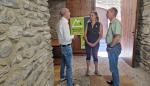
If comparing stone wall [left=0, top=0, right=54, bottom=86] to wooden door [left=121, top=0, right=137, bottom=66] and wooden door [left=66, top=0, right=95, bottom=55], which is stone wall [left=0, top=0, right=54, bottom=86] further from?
wooden door [left=66, top=0, right=95, bottom=55]

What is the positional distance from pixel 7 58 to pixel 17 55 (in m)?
0.16

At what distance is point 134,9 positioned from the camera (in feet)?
14.2

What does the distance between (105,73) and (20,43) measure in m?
2.93

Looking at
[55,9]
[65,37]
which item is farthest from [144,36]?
[55,9]

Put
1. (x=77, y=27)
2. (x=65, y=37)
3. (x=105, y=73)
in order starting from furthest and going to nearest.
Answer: (x=77, y=27) → (x=105, y=73) → (x=65, y=37)

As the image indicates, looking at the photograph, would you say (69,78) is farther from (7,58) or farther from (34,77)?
(7,58)

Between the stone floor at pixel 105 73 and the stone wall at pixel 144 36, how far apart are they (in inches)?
9.2

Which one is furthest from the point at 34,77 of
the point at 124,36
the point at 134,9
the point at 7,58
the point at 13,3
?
the point at 124,36

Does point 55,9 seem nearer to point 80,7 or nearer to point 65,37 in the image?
point 80,7

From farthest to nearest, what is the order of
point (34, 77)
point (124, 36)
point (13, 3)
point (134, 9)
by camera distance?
1. point (124, 36)
2. point (134, 9)
3. point (34, 77)
4. point (13, 3)

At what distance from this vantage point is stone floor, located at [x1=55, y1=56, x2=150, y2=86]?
340 cm

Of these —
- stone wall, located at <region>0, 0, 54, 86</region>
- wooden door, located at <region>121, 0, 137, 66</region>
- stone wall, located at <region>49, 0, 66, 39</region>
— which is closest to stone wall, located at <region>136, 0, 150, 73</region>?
wooden door, located at <region>121, 0, 137, 66</region>

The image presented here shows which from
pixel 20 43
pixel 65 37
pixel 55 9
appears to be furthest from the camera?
pixel 55 9

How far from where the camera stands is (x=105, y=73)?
13.1 feet
